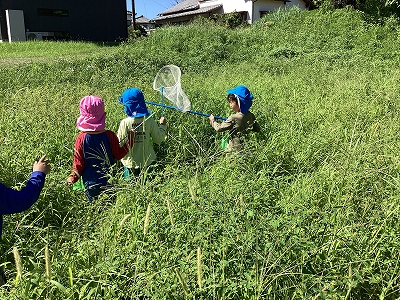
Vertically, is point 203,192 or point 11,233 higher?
point 203,192

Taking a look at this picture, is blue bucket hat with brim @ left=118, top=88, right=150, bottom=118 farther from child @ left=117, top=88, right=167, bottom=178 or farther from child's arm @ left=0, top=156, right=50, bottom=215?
child's arm @ left=0, top=156, right=50, bottom=215

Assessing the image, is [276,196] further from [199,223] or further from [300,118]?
[300,118]

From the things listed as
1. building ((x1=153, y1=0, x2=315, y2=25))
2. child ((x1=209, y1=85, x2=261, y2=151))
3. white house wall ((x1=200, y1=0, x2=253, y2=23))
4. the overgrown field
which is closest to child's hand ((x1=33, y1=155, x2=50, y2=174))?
the overgrown field

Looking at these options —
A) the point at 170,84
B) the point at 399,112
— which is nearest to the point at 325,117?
the point at 399,112

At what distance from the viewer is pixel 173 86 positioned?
3.70 meters

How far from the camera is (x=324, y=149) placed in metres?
3.28

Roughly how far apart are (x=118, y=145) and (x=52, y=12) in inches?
1015

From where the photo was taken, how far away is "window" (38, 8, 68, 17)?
77.6 feet

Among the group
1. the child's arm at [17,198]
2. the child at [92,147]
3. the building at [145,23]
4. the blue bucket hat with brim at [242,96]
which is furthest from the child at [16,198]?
the building at [145,23]

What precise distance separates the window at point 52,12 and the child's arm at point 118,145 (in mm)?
25298

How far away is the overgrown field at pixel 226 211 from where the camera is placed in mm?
1637

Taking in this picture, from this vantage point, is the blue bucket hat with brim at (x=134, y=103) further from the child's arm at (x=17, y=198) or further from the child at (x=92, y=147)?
the child's arm at (x=17, y=198)

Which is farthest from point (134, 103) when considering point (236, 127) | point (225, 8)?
point (225, 8)

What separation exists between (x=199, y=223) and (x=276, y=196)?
2.93 ft
